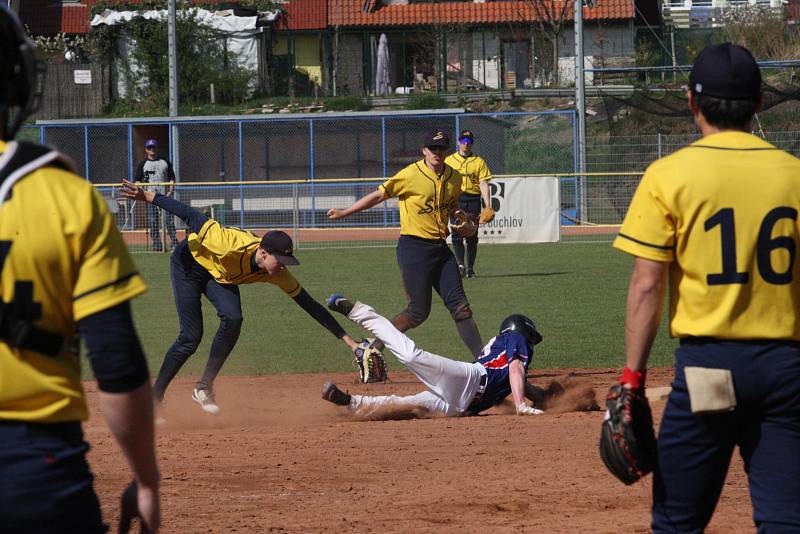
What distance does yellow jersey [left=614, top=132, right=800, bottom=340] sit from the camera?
11.5 ft

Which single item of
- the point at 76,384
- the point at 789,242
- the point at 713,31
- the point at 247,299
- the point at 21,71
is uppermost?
the point at 713,31

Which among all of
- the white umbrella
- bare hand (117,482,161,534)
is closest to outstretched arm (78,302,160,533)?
bare hand (117,482,161,534)

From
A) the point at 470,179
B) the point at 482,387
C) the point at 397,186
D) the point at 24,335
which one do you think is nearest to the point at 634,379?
the point at 24,335

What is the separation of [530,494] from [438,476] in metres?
0.64

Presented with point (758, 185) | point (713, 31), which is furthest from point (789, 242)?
point (713, 31)

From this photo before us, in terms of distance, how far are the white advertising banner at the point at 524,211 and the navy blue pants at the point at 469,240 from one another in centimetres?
558

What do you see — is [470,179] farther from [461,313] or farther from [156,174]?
[156,174]

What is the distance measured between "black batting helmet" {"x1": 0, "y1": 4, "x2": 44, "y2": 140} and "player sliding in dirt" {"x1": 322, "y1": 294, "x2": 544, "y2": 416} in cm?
512

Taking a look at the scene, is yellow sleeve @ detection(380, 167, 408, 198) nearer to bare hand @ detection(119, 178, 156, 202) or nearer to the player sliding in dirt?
the player sliding in dirt

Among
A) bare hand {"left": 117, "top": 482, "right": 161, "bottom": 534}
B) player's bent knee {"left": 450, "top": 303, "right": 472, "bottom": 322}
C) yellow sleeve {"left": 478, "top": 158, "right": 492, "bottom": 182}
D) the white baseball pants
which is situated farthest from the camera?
yellow sleeve {"left": 478, "top": 158, "right": 492, "bottom": 182}

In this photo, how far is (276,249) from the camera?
8.09m

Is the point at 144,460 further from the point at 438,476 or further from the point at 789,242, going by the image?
the point at 438,476

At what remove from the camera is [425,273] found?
10.1 meters

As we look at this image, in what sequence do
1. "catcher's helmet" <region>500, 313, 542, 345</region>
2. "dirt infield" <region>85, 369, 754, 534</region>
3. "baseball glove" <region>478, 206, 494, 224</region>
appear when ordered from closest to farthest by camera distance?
"dirt infield" <region>85, 369, 754, 534</region> → "catcher's helmet" <region>500, 313, 542, 345</region> → "baseball glove" <region>478, 206, 494, 224</region>
